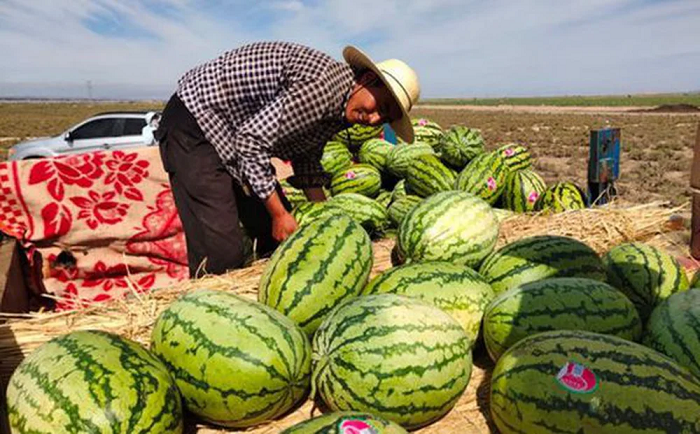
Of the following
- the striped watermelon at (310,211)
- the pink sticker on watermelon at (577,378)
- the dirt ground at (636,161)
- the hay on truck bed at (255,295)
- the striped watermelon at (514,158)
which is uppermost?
the striped watermelon at (514,158)

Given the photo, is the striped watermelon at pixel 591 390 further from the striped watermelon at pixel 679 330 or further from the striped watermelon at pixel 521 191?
the striped watermelon at pixel 521 191

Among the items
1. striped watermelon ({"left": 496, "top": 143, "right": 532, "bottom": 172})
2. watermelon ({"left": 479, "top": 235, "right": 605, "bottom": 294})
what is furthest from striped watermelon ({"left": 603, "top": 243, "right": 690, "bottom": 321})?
striped watermelon ({"left": 496, "top": 143, "right": 532, "bottom": 172})

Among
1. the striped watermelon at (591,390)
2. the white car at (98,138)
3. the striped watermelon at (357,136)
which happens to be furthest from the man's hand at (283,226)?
the white car at (98,138)

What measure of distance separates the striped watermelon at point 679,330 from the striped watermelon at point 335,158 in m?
3.86

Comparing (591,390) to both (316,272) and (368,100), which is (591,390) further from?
(368,100)

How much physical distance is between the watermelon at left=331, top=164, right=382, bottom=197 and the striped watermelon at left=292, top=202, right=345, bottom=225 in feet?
3.51

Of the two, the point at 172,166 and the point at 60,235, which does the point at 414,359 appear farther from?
the point at 60,235

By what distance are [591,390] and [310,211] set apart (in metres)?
2.73

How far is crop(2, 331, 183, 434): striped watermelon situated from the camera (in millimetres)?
1544

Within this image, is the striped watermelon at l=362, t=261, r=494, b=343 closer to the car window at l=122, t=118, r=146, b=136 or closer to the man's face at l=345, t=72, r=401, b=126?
the man's face at l=345, t=72, r=401, b=126

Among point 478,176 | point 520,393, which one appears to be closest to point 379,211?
point 478,176

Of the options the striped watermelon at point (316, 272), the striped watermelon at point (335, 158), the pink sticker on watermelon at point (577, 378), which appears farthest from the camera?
the striped watermelon at point (335, 158)

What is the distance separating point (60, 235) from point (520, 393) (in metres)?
3.86

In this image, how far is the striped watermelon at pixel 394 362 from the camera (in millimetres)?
1729
